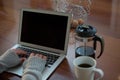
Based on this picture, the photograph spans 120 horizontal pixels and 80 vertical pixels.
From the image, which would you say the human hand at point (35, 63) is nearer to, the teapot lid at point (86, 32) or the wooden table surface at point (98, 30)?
the wooden table surface at point (98, 30)

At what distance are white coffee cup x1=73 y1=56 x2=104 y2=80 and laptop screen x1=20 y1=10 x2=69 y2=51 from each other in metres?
0.20

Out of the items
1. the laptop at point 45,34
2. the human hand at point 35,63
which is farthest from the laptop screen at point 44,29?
the human hand at point 35,63

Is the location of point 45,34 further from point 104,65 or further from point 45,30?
point 104,65

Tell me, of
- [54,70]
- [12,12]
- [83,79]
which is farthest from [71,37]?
[12,12]

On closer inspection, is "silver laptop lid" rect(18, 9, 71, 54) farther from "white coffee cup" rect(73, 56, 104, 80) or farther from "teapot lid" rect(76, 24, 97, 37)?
"white coffee cup" rect(73, 56, 104, 80)

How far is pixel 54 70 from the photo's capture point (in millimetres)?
1082

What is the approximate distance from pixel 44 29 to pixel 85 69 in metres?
0.38

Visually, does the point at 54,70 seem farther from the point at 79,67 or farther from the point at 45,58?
the point at 79,67

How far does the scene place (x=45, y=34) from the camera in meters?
1.21

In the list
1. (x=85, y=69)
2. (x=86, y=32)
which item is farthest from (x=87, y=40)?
(x=85, y=69)

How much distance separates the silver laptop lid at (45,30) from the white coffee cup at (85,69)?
195mm

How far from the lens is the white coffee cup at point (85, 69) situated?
92 cm

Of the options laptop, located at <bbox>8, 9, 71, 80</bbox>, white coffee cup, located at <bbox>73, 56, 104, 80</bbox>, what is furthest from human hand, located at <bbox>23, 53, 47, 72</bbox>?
white coffee cup, located at <bbox>73, 56, 104, 80</bbox>

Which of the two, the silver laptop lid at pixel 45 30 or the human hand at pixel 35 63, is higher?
the silver laptop lid at pixel 45 30
